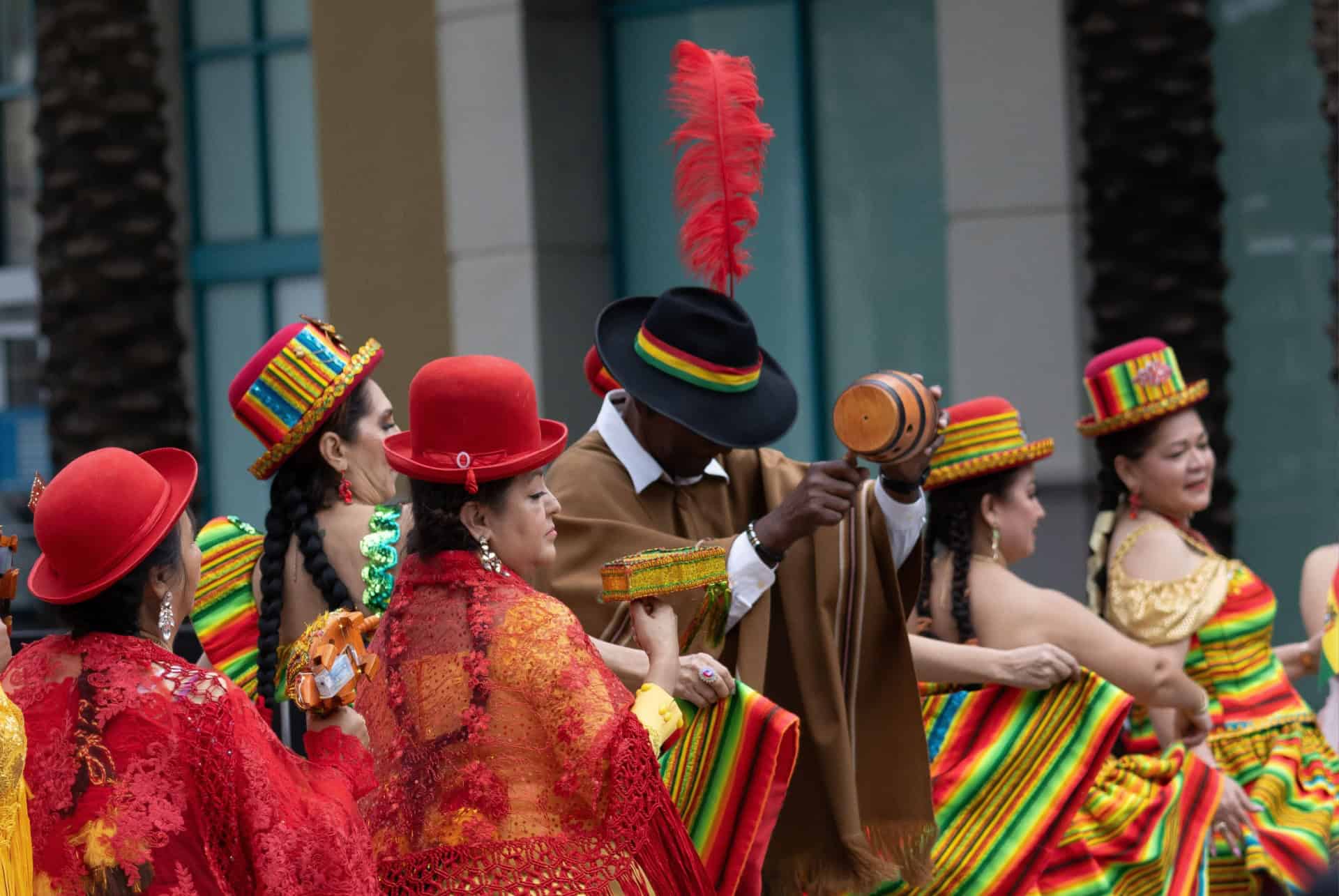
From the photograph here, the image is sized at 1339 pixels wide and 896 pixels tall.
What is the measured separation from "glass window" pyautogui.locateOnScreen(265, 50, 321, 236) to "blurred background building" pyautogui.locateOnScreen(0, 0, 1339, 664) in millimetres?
1971

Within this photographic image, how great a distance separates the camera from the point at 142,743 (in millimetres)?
3004

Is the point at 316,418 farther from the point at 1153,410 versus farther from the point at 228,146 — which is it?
the point at 228,146

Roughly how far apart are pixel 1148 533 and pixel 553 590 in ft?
7.60

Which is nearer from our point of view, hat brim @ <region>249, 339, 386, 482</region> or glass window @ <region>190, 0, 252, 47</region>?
hat brim @ <region>249, 339, 386, 482</region>

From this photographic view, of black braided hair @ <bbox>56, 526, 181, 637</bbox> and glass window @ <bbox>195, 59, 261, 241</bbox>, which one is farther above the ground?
glass window @ <bbox>195, 59, 261, 241</bbox>

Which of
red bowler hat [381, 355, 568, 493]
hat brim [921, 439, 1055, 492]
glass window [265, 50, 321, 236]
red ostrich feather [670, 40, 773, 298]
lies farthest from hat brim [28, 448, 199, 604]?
glass window [265, 50, 321, 236]

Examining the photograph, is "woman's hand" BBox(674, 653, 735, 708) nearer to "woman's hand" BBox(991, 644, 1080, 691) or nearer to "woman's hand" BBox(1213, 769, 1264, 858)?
"woman's hand" BBox(991, 644, 1080, 691)

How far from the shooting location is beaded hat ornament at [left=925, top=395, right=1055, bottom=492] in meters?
5.38

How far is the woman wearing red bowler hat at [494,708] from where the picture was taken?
10.7ft

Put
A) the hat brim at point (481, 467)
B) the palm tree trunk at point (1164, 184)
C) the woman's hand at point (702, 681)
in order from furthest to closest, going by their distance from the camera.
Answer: the palm tree trunk at point (1164, 184) → the woman's hand at point (702, 681) → the hat brim at point (481, 467)

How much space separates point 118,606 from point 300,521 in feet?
4.45

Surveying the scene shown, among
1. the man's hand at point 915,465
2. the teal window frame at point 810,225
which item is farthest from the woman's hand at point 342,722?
the teal window frame at point 810,225

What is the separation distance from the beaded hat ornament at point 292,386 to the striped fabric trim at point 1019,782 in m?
1.82

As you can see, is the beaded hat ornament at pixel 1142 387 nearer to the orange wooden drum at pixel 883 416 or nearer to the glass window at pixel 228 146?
the orange wooden drum at pixel 883 416
